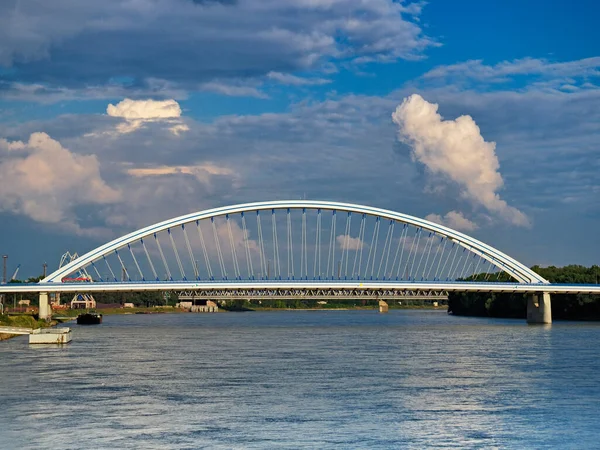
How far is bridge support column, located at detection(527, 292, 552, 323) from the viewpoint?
10594 centimetres

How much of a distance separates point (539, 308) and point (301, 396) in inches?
2904

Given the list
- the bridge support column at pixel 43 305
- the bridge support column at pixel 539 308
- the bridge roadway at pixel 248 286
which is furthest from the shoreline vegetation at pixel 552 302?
the bridge support column at pixel 43 305

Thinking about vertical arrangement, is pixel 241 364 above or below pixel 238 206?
below

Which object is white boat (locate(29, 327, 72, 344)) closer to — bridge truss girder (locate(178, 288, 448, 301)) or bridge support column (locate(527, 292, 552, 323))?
bridge truss girder (locate(178, 288, 448, 301))

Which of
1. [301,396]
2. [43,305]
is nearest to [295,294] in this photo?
[43,305]

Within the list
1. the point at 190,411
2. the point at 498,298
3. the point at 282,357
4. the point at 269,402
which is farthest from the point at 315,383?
the point at 498,298

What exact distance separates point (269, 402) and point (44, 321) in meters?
65.0

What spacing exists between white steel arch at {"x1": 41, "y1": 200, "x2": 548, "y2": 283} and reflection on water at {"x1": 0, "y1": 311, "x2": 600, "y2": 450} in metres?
34.7

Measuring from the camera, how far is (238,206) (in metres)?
104

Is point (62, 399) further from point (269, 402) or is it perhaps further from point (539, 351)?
point (539, 351)

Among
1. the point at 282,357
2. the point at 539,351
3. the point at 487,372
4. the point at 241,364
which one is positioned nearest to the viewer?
the point at 487,372

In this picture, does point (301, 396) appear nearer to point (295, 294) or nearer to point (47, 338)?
point (47, 338)

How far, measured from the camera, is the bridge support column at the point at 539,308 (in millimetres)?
105938

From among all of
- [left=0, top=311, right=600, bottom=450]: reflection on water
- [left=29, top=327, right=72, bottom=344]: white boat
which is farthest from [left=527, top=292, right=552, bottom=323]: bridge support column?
[left=29, top=327, right=72, bottom=344]: white boat
